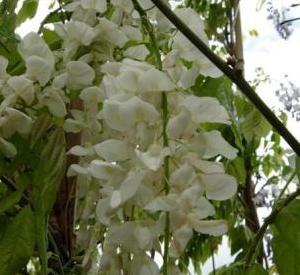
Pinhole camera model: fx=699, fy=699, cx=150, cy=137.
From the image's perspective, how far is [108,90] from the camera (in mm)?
394

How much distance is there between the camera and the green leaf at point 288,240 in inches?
19.5

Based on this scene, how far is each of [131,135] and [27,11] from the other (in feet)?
1.55

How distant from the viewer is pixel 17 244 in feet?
1.36

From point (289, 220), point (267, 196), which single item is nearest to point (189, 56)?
point (289, 220)

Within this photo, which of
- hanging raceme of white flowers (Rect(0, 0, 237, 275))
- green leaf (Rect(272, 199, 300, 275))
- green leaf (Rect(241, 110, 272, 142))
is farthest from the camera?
green leaf (Rect(241, 110, 272, 142))

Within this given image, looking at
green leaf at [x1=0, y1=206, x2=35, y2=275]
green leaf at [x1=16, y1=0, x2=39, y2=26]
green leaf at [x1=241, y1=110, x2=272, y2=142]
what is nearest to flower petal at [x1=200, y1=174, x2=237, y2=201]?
green leaf at [x1=0, y1=206, x2=35, y2=275]

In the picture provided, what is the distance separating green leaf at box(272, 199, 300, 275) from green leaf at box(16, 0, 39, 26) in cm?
43

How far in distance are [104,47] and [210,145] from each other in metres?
0.12

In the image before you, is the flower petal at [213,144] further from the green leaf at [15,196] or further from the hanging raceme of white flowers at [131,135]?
the green leaf at [15,196]

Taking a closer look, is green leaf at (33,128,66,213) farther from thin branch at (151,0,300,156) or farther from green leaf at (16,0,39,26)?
green leaf at (16,0,39,26)

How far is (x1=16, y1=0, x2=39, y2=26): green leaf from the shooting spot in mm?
805

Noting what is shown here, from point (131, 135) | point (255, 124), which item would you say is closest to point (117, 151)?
point (131, 135)

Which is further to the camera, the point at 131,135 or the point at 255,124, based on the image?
the point at 255,124

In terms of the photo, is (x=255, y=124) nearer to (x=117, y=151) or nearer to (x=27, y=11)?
(x=27, y=11)
